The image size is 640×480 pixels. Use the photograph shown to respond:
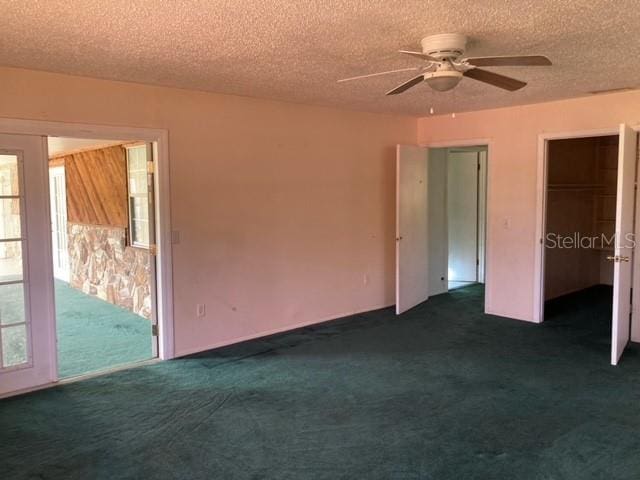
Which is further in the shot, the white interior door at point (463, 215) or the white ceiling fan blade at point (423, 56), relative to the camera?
the white interior door at point (463, 215)

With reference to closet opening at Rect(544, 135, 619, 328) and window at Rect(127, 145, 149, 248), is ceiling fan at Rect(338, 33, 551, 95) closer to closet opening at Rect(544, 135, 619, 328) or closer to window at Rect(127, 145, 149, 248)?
closet opening at Rect(544, 135, 619, 328)

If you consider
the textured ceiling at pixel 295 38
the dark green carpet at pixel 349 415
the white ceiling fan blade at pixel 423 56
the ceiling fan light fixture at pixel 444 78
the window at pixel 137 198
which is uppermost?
the textured ceiling at pixel 295 38

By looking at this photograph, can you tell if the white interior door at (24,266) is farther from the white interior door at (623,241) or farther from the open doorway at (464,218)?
the open doorway at (464,218)

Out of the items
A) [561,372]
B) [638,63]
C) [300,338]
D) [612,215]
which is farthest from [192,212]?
[612,215]

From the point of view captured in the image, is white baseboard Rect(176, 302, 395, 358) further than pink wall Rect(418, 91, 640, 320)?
No

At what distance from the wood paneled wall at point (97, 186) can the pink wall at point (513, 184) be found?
13.8 ft

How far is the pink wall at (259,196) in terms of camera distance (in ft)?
13.4

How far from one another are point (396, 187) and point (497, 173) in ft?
3.76

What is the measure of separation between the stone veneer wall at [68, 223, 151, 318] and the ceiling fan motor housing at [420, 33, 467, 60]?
4040 mm

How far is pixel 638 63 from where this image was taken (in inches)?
141

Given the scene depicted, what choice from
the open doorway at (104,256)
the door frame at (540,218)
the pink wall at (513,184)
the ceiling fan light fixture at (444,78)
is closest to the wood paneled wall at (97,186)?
the open doorway at (104,256)

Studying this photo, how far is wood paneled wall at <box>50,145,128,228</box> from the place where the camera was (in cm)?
637

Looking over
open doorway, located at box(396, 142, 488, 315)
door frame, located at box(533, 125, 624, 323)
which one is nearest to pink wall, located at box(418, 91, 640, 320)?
door frame, located at box(533, 125, 624, 323)

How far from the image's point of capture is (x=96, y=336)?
16.9 ft
